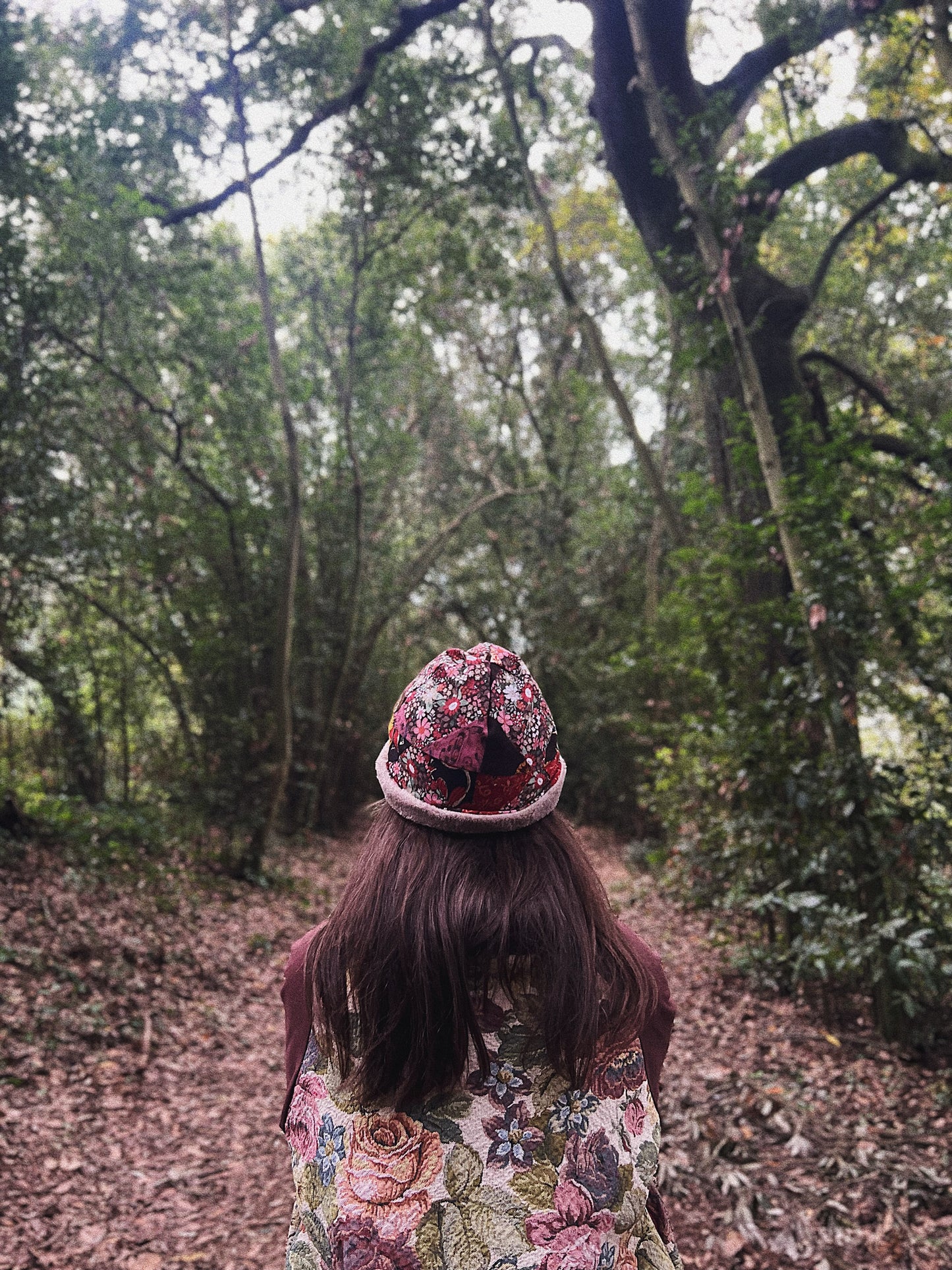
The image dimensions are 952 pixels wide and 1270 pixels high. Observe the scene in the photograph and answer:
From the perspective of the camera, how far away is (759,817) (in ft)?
14.3

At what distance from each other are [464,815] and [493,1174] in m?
0.48

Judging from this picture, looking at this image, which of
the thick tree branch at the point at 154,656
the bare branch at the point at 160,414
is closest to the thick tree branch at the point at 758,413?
the bare branch at the point at 160,414

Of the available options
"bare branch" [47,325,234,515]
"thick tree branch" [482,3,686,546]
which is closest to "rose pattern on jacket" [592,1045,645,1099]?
"thick tree branch" [482,3,686,546]

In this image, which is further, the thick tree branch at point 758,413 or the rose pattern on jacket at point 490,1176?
the thick tree branch at point 758,413

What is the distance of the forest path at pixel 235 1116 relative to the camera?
278 cm

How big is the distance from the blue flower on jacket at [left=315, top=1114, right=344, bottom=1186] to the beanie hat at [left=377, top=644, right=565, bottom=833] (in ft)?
1.48

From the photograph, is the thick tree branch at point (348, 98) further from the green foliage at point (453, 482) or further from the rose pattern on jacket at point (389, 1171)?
the rose pattern on jacket at point (389, 1171)

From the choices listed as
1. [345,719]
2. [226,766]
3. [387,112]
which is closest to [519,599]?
[345,719]

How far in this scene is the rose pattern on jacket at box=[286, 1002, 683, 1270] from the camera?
3.79 ft

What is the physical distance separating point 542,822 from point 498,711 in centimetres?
21

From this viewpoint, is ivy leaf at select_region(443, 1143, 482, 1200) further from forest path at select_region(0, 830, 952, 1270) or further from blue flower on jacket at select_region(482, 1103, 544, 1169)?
forest path at select_region(0, 830, 952, 1270)

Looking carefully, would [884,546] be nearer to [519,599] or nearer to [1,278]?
[1,278]

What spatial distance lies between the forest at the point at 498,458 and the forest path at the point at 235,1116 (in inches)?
15.8

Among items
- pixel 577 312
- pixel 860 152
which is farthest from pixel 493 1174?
pixel 577 312
